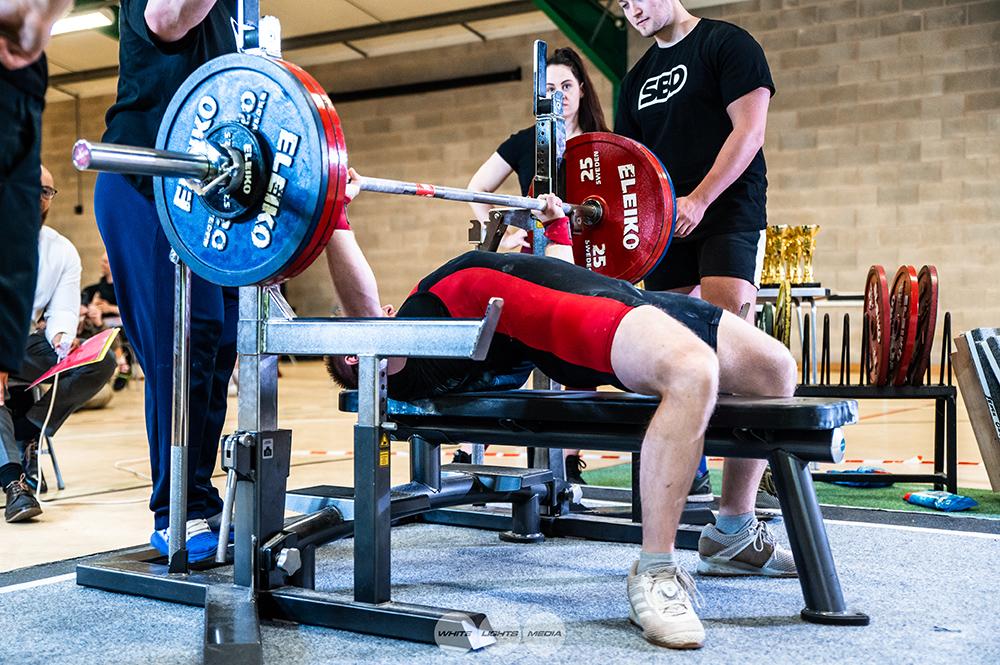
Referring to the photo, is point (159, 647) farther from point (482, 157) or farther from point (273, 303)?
point (482, 157)

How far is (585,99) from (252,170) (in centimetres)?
215

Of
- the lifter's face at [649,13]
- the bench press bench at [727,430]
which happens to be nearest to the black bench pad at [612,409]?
the bench press bench at [727,430]

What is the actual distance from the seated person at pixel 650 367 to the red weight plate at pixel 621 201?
66cm

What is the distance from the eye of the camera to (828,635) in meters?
1.79

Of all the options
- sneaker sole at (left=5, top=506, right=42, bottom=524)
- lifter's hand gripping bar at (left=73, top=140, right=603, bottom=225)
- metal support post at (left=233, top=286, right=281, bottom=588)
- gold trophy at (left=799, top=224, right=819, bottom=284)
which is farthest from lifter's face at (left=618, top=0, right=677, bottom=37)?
sneaker sole at (left=5, top=506, right=42, bottom=524)

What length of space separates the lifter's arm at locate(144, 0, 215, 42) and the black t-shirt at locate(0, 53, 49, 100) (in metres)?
0.73

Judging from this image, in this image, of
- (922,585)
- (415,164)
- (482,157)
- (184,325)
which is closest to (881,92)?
(482,157)

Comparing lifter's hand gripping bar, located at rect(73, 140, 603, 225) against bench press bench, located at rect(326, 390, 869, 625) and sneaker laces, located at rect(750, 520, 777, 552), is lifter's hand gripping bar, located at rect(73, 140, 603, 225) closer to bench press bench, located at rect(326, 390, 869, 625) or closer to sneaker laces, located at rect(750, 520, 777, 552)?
bench press bench, located at rect(326, 390, 869, 625)

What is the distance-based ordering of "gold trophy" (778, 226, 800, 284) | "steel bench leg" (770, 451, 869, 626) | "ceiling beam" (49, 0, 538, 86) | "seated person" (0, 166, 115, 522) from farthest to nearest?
"ceiling beam" (49, 0, 538, 86)
"gold trophy" (778, 226, 800, 284)
"seated person" (0, 166, 115, 522)
"steel bench leg" (770, 451, 869, 626)

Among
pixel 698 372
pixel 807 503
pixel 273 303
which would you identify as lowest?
pixel 807 503

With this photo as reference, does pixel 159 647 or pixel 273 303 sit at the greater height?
pixel 273 303

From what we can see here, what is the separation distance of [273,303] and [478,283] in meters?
0.41

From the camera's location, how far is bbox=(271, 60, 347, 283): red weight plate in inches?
67.4

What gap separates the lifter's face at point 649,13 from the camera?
2.93m
